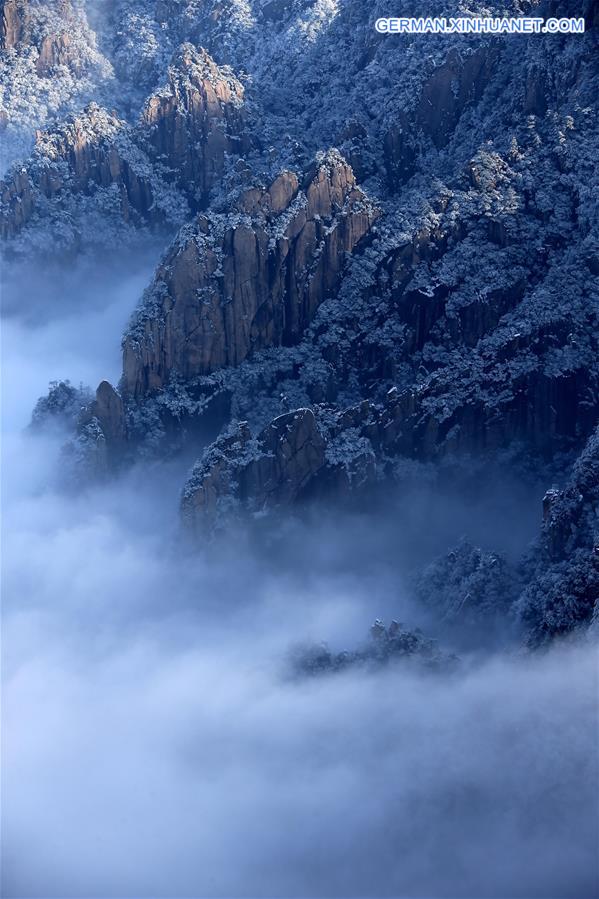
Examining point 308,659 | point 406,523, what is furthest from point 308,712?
point 406,523

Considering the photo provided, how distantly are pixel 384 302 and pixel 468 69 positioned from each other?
34.2 meters

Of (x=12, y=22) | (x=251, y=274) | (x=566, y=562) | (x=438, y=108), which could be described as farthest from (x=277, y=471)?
(x=12, y=22)

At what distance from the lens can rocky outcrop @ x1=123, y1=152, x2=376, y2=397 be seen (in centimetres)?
13875

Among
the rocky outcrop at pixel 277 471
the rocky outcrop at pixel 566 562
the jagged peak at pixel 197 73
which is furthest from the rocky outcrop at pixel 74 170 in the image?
the rocky outcrop at pixel 566 562

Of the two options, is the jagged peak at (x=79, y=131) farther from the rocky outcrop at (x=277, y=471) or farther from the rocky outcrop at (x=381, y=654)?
the rocky outcrop at (x=381, y=654)

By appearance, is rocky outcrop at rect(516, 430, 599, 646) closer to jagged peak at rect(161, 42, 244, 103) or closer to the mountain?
the mountain

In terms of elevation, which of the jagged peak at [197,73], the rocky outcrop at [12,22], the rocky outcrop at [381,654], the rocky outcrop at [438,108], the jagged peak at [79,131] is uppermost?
the rocky outcrop at [12,22]

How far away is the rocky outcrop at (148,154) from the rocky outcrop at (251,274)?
119 ft

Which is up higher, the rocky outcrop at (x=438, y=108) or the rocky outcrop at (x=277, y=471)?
the rocky outcrop at (x=438, y=108)

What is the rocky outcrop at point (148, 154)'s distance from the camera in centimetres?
17162

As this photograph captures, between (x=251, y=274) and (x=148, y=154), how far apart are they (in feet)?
154

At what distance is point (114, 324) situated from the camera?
170 m

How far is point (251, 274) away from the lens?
139m

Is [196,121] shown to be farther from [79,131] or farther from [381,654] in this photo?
[381,654]
